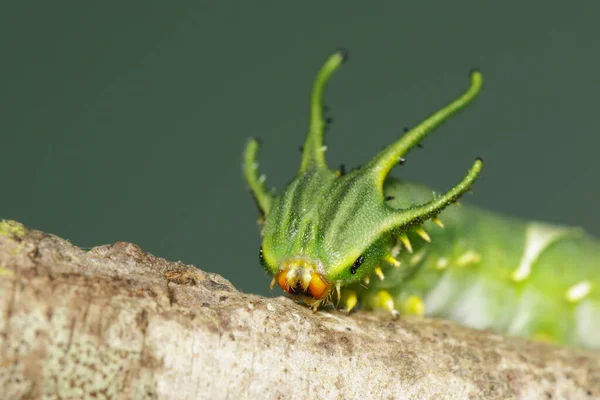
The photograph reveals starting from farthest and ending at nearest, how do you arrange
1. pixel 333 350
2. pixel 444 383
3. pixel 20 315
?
pixel 444 383 < pixel 333 350 < pixel 20 315

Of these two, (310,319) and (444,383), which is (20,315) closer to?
(310,319)

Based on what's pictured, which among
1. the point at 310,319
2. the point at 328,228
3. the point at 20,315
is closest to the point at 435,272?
the point at 328,228

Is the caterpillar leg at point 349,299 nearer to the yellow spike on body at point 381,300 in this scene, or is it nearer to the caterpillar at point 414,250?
the caterpillar at point 414,250

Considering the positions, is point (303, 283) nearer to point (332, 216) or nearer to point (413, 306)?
point (332, 216)

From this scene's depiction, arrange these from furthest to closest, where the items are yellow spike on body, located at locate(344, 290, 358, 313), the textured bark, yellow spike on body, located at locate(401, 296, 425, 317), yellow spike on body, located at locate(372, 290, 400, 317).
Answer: yellow spike on body, located at locate(401, 296, 425, 317) → yellow spike on body, located at locate(372, 290, 400, 317) → yellow spike on body, located at locate(344, 290, 358, 313) → the textured bark

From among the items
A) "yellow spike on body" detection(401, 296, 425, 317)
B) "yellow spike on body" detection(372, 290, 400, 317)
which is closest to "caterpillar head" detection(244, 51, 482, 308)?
"yellow spike on body" detection(372, 290, 400, 317)


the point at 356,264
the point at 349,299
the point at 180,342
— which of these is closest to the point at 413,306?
the point at 349,299

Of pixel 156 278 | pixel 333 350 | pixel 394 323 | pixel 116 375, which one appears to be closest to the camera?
pixel 116 375

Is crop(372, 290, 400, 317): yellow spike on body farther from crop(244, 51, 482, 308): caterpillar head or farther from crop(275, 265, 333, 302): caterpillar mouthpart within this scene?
crop(275, 265, 333, 302): caterpillar mouthpart
